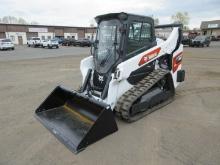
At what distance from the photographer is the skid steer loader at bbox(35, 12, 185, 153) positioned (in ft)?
12.9

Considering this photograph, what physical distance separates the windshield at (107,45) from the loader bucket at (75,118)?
95 centimetres

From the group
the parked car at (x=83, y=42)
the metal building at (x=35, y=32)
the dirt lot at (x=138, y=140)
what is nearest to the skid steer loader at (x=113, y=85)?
the dirt lot at (x=138, y=140)

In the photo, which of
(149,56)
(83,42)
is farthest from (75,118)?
(83,42)

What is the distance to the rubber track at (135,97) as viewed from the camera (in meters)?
4.15

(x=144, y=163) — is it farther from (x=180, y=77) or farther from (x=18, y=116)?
(x=180, y=77)

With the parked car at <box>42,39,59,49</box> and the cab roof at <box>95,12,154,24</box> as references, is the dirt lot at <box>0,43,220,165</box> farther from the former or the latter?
the parked car at <box>42,39,59,49</box>

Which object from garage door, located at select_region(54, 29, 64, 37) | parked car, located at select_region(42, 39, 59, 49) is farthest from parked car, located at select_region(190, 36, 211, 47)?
garage door, located at select_region(54, 29, 64, 37)

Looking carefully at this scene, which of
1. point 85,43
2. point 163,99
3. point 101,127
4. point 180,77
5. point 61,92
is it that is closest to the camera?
point 101,127

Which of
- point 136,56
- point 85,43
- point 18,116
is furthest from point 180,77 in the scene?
point 85,43

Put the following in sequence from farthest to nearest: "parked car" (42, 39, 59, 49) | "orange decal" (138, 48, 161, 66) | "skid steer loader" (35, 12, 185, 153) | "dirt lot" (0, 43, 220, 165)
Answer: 1. "parked car" (42, 39, 59, 49)
2. "orange decal" (138, 48, 161, 66)
3. "skid steer loader" (35, 12, 185, 153)
4. "dirt lot" (0, 43, 220, 165)

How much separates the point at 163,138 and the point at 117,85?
1.40 m

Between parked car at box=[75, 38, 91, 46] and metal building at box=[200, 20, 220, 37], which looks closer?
parked car at box=[75, 38, 91, 46]

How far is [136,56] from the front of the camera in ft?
14.9

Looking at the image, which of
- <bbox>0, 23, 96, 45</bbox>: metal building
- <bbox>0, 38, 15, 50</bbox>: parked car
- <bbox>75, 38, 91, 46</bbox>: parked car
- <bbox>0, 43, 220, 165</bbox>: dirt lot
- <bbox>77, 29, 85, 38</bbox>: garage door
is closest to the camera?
<bbox>0, 43, 220, 165</bbox>: dirt lot
